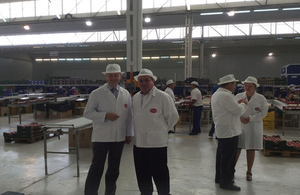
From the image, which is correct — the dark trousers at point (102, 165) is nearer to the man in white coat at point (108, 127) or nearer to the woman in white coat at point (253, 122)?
the man in white coat at point (108, 127)

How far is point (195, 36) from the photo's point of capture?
19.8 meters

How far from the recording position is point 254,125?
441 centimetres

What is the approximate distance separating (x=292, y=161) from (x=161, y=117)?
4500 mm

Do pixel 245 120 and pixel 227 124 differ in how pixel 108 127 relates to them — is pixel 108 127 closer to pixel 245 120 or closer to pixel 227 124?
pixel 227 124

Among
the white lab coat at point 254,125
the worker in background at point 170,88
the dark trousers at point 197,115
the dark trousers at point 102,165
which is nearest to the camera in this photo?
the dark trousers at point 102,165

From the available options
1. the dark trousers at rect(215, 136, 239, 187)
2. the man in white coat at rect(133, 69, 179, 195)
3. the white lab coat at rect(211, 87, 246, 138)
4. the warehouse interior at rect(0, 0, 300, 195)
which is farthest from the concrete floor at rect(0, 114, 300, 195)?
the man in white coat at rect(133, 69, 179, 195)

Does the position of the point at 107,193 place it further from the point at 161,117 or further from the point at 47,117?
the point at 47,117

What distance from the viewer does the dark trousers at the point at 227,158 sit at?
154 inches

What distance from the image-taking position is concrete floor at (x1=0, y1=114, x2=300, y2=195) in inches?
167

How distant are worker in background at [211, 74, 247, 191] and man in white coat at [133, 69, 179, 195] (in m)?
1.10

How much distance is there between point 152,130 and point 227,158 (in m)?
1.64

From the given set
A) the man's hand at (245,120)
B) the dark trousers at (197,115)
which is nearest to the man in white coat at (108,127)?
the man's hand at (245,120)

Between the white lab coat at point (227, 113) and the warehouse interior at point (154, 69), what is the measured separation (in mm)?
1095

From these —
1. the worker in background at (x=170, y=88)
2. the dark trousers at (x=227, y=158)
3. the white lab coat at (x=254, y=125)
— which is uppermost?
the worker in background at (x=170, y=88)
